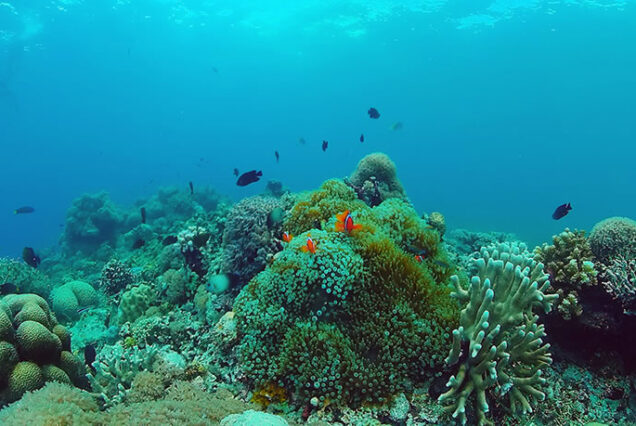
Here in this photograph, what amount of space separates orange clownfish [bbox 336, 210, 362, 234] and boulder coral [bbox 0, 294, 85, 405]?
168 inches

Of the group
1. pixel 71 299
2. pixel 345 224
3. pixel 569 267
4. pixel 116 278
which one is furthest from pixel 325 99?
pixel 569 267

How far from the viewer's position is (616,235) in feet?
15.0

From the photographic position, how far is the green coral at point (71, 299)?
883cm

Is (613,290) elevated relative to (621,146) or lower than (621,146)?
elevated

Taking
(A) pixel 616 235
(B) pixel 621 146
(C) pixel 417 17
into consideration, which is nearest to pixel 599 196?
(B) pixel 621 146

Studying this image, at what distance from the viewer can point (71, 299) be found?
905cm

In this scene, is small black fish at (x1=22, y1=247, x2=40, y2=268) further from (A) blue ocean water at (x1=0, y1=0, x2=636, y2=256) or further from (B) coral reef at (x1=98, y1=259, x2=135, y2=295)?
(A) blue ocean water at (x1=0, y1=0, x2=636, y2=256)

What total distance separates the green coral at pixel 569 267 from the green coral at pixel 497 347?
62 cm

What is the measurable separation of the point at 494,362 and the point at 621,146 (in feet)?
423

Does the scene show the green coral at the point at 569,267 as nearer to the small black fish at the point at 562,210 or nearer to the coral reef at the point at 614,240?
the coral reef at the point at 614,240

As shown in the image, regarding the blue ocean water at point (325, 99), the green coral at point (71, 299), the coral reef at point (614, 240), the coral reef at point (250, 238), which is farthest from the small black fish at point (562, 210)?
the blue ocean water at point (325, 99)

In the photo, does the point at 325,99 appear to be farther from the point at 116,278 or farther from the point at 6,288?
the point at 6,288

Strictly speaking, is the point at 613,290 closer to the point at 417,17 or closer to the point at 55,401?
the point at 55,401

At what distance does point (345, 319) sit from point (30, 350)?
13.9 feet
